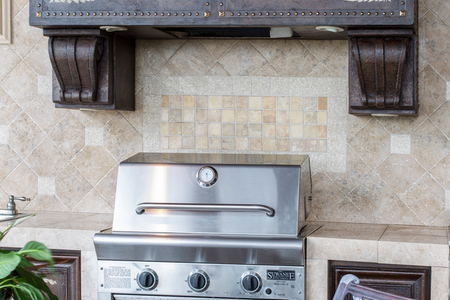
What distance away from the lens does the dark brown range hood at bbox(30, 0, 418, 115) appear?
2.22 meters

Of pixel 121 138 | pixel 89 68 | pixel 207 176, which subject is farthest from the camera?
pixel 121 138

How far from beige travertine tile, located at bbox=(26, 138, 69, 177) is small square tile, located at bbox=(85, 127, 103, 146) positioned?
0.53 feet

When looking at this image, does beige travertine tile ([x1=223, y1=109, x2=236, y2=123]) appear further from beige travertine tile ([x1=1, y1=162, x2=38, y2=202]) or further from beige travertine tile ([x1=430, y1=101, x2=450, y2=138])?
beige travertine tile ([x1=1, y1=162, x2=38, y2=202])

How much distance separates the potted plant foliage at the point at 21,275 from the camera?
862mm

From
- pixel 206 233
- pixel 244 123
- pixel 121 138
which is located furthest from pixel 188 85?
pixel 206 233

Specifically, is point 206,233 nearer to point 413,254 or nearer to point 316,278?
point 316,278

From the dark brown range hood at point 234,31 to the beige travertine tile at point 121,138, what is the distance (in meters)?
0.23

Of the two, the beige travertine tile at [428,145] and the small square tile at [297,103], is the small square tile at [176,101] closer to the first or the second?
the small square tile at [297,103]

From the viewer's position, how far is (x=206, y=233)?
2.19 meters

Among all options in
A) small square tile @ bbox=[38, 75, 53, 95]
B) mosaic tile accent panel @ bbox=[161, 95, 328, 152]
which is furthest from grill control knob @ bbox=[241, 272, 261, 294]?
small square tile @ bbox=[38, 75, 53, 95]

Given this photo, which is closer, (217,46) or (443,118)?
(443,118)

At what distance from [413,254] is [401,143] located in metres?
0.65

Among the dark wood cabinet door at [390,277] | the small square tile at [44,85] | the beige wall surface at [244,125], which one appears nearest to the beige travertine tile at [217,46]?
the beige wall surface at [244,125]

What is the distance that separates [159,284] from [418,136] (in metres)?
1.38
